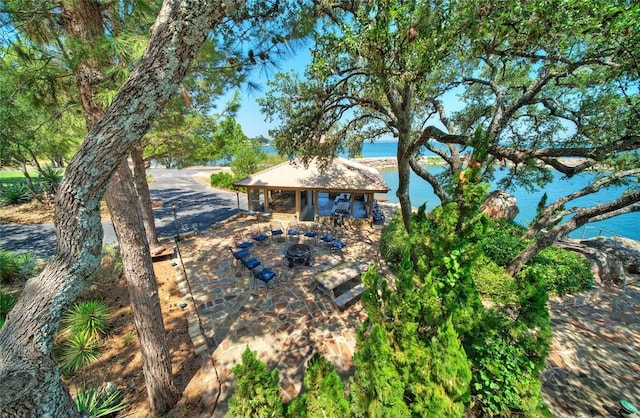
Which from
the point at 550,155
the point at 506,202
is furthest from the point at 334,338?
the point at 506,202

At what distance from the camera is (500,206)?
44.8 ft

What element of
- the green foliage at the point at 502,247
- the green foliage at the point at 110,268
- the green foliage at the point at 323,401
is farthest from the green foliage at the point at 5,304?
the green foliage at the point at 502,247

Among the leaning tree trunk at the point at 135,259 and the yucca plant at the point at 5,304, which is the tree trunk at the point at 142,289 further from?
the yucca plant at the point at 5,304

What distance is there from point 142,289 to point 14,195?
79.6ft

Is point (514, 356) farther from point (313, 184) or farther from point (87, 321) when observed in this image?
point (313, 184)

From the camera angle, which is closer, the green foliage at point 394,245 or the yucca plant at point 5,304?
→ the yucca plant at point 5,304

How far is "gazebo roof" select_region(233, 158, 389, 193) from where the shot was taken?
12.6 m

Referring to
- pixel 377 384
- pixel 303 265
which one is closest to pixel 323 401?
pixel 377 384

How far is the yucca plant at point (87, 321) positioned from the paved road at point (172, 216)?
7.27m

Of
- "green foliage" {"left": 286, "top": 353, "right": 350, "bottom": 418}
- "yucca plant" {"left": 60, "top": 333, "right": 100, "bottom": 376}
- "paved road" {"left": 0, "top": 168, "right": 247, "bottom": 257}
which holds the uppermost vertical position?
"green foliage" {"left": 286, "top": 353, "right": 350, "bottom": 418}

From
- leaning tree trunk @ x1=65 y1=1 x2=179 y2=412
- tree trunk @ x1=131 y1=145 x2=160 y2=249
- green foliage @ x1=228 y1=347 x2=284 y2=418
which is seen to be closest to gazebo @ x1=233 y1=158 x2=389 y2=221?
tree trunk @ x1=131 y1=145 x2=160 y2=249

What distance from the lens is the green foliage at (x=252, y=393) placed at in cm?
280

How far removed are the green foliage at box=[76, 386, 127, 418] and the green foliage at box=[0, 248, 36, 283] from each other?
6665 millimetres

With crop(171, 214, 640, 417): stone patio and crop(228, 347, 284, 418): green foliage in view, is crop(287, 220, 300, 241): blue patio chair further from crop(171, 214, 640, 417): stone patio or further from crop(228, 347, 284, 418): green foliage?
crop(228, 347, 284, 418): green foliage
